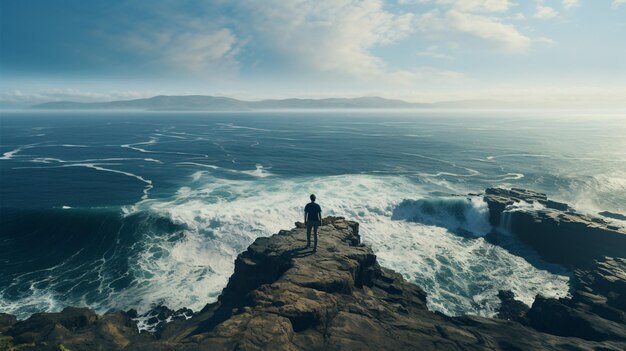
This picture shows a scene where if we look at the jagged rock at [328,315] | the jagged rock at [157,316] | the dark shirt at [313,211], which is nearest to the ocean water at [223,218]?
the jagged rock at [157,316]

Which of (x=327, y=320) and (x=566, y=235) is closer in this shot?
(x=327, y=320)

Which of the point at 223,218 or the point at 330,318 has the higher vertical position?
the point at 330,318

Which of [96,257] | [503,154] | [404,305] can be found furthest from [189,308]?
[503,154]

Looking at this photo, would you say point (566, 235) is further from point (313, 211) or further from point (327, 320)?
point (327, 320)

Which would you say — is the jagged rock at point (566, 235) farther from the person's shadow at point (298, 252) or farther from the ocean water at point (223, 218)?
the person's shadow at point (298, 252)

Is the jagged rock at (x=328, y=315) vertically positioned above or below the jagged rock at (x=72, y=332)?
above

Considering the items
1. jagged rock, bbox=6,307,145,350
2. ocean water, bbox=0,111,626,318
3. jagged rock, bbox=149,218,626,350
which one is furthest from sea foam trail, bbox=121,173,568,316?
jagged rock, bbox=149,218,626,350

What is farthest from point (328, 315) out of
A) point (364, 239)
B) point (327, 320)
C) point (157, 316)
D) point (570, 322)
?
point (364, 239)
